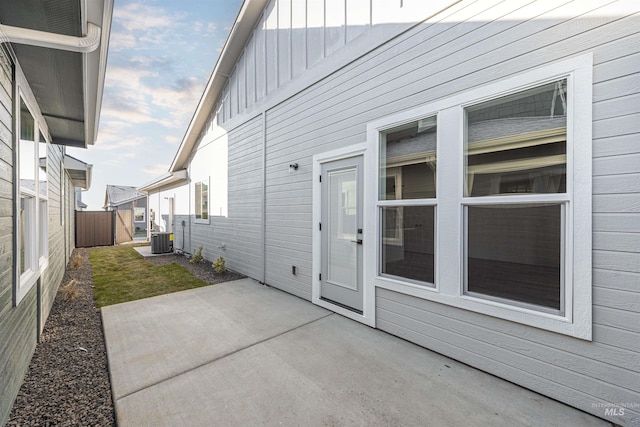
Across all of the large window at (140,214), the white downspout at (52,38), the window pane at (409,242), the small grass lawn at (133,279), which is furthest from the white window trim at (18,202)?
the large window at (140,214)

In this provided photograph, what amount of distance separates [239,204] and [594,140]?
233 inches

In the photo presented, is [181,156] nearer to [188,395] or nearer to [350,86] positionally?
[350,86]

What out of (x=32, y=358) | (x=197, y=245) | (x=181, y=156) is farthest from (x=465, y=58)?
(x=181, y=156)

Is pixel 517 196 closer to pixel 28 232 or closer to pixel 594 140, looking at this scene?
pixel 594 140

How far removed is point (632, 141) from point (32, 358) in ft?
17.7

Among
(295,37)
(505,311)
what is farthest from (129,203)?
(505,311)

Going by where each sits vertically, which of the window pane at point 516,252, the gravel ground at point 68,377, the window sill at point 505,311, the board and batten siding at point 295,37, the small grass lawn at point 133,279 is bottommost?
the small grass lawn at point 133,279

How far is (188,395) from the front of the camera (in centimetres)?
204

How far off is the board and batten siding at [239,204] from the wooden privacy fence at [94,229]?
6.81m

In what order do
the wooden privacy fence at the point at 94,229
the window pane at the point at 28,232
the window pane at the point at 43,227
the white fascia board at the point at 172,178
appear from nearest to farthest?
the window pane at the point at 28,232 < the window pane at the point at 43,227 < the white fascia board at the point at 172,178 < the wooden privacy fence at the point at 94,229

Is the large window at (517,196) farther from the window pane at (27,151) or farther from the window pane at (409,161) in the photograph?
the window pane at (27,151)

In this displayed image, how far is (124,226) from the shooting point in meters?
12.6

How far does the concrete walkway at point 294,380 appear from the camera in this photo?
182 centimetres

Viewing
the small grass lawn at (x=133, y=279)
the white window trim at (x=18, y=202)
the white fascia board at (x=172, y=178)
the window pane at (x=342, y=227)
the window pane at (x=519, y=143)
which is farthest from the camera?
the white fascia board at (x=172, y=178)
